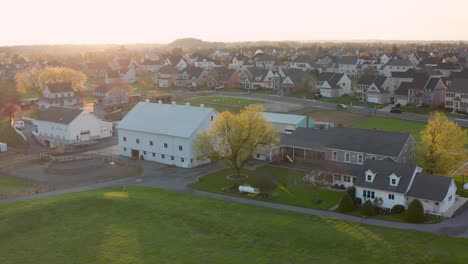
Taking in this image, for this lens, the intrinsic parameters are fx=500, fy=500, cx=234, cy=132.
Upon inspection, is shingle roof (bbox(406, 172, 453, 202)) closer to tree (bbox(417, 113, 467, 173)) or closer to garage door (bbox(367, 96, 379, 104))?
tree (bbox(417, 113, 467, 173))

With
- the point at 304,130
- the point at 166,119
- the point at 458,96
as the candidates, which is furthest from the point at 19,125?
the point at 458,96

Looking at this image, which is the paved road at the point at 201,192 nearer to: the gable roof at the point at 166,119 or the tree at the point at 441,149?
the gable roof at the point at 166,119

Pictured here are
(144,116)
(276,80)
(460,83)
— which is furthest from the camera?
(276,80)

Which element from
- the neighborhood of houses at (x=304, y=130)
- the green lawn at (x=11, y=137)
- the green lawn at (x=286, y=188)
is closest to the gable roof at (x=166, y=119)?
the neighborhood of houses at (x=304, y=130)

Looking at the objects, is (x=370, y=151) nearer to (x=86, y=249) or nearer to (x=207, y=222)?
(x=207, y=222)

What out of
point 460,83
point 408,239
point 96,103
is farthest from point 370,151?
point 96,103

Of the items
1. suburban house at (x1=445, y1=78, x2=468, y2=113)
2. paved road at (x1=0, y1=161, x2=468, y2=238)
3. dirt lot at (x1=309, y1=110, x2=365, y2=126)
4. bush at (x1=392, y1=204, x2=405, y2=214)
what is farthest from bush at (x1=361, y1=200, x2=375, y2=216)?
suburban house at (x1=445, y1=78, x2=468, y2=113)
